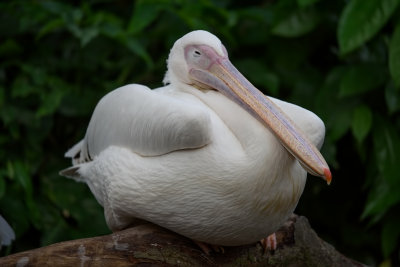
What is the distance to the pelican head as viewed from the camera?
70.6 inches

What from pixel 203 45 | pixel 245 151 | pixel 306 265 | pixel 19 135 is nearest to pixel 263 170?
pixel 245 151

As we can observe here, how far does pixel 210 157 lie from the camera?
1.87 m

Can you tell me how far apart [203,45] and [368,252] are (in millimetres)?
2123

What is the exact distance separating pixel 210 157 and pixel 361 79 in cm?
163

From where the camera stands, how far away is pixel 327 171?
1712mm

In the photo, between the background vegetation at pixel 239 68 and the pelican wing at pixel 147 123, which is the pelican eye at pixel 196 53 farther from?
the background vegetation at pixel 239 68

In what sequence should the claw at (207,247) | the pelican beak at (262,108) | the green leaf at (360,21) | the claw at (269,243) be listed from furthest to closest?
the green leaf at (360,21) < the claw at (269,243) < the claw at (207,247) < the pelican beak at (262,108)

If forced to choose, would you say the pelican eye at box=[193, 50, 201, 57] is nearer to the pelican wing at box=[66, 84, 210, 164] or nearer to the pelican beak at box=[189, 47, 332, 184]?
the pelican beak at box=[189, 47, 332, 184]

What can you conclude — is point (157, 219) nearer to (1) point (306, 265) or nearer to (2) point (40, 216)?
(1) point (306, 265)

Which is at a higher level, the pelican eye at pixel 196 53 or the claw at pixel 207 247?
the pelican eye at pixel 196 53

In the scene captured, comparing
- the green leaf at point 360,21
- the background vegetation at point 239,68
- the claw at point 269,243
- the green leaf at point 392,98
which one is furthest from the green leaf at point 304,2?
the claw at point 269,243

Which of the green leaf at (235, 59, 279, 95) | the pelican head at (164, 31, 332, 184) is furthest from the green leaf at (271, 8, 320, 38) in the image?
the pelican head at (164, 31, 332, 184)

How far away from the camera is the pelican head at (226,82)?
179 centimetres

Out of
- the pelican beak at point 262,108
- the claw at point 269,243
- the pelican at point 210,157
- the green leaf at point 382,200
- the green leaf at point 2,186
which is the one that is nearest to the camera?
the pelican beak at point 262,108
